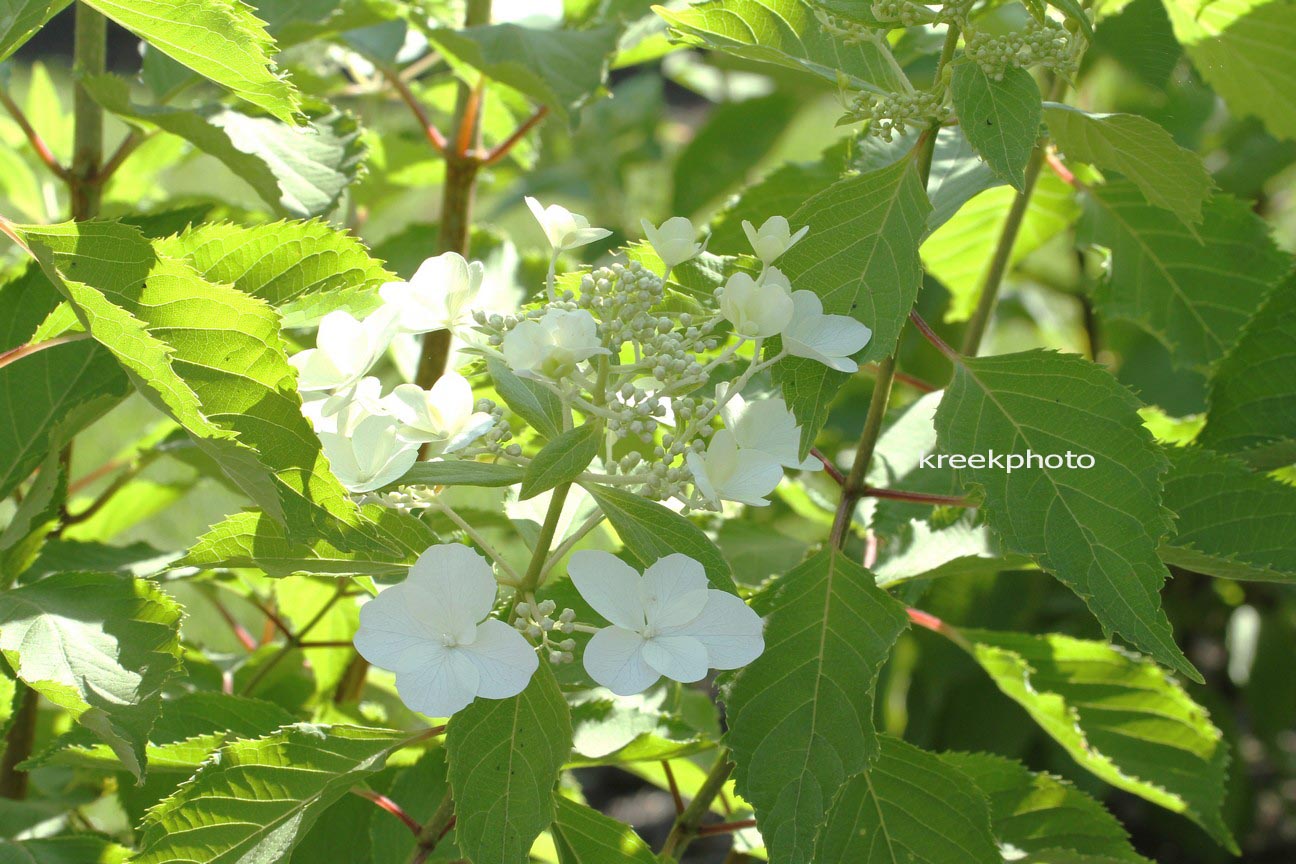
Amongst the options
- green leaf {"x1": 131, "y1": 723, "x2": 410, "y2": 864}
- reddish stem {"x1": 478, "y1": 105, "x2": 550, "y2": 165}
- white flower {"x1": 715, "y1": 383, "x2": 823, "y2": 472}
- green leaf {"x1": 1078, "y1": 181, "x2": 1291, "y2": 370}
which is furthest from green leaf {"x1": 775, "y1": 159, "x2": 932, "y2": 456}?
reddish stem {"x1": 478, "y1": 105, "x2": 550, "y2": 165}

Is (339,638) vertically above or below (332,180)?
below

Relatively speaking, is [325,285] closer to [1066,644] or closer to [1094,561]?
[1094,561]

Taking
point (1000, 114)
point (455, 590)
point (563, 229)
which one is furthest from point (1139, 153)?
point (455, 590)

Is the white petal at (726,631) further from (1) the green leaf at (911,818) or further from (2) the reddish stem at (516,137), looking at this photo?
(2) the reddish stem at (516,137)

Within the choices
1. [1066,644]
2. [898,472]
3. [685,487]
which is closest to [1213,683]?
[1066,644]

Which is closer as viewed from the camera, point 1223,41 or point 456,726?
point 456,726

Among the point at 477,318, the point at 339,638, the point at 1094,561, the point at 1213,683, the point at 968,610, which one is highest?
the point at 477,318

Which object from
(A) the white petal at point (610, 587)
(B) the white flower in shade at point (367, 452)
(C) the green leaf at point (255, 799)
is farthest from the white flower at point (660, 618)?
(C) the green leaf at point (255, 799)

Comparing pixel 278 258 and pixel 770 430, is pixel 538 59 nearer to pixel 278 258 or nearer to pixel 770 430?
pixel 278 258
